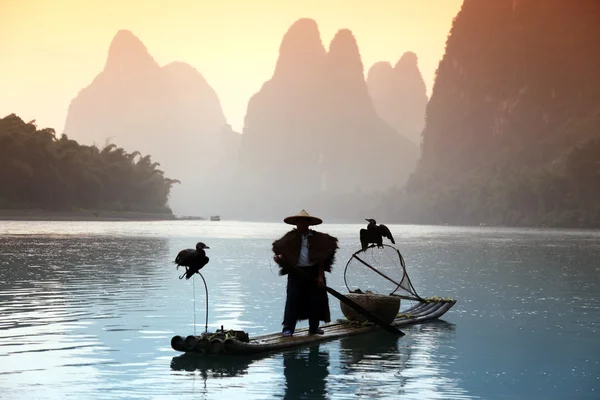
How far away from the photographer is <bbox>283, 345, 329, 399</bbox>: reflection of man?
33.2 feet

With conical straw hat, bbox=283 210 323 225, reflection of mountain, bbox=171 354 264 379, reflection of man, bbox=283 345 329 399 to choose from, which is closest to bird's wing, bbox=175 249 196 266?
reflection of mountain, bbox=171 354 264 379

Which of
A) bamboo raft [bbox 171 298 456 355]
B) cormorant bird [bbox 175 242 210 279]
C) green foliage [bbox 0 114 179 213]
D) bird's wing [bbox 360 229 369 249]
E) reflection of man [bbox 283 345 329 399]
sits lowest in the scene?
reflection of man [bbox 283 345 329 399]

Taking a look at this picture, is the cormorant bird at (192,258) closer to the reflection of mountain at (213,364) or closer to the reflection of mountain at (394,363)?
the reflection of mountain at (213,364)

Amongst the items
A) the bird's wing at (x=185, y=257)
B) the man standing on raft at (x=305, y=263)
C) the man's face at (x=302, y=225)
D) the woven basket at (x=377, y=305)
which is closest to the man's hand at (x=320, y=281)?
the man standing on raft at (x=305, y=263)

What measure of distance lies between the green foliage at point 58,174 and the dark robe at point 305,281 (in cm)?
7405

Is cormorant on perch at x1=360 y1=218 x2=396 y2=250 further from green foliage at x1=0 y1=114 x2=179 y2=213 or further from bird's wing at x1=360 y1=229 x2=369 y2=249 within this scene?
green foliage at x1=0 y1=114 x2=179 y2=213

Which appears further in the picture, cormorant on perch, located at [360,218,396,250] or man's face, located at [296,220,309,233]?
cormorant on perch, located at [360,218,396,250]

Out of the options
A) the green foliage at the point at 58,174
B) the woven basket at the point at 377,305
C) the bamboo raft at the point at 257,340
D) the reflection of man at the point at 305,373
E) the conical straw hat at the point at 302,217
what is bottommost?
the reflection of man at the point at 305,373

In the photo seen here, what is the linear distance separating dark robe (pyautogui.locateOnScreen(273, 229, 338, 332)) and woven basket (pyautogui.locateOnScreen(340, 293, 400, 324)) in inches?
49.2

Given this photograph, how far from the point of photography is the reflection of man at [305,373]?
10117 millimetres

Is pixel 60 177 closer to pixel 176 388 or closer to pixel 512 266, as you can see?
pixel 512 266

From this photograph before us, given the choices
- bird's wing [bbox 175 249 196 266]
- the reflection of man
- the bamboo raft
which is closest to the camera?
the reflection of man

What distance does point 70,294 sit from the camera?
→ 20.7 metres

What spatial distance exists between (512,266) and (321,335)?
24.6 m
